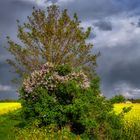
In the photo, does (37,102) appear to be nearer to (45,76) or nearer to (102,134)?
(45,76)

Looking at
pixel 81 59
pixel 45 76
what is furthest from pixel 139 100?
pixel 45 76

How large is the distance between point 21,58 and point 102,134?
120ft

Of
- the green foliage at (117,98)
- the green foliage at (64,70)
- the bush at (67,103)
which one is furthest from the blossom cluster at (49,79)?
the green foliage at (117,98)

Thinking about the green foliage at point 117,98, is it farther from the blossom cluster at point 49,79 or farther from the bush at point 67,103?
the blossom cluster at point 49,79

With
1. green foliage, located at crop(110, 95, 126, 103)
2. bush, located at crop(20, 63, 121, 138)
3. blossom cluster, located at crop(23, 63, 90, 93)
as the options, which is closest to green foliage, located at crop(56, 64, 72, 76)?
bush, located at crop(20, 63, 121, 138)

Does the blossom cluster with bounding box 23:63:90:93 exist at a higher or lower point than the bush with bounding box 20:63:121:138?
higher

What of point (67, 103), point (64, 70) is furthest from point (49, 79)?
point (67, 103)

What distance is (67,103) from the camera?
27.0 metres

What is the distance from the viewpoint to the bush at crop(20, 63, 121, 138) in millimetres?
25859

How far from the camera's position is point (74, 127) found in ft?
87.6

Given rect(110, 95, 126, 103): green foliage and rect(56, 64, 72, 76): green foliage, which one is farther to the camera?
rect(110, 95, 126, 103): green foliage

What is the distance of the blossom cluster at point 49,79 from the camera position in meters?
27.2

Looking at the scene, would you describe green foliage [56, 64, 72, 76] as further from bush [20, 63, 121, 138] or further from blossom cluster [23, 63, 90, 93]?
blossom cluster [23, 63, 90, 93]

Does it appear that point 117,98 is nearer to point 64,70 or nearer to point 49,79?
point 64,70
